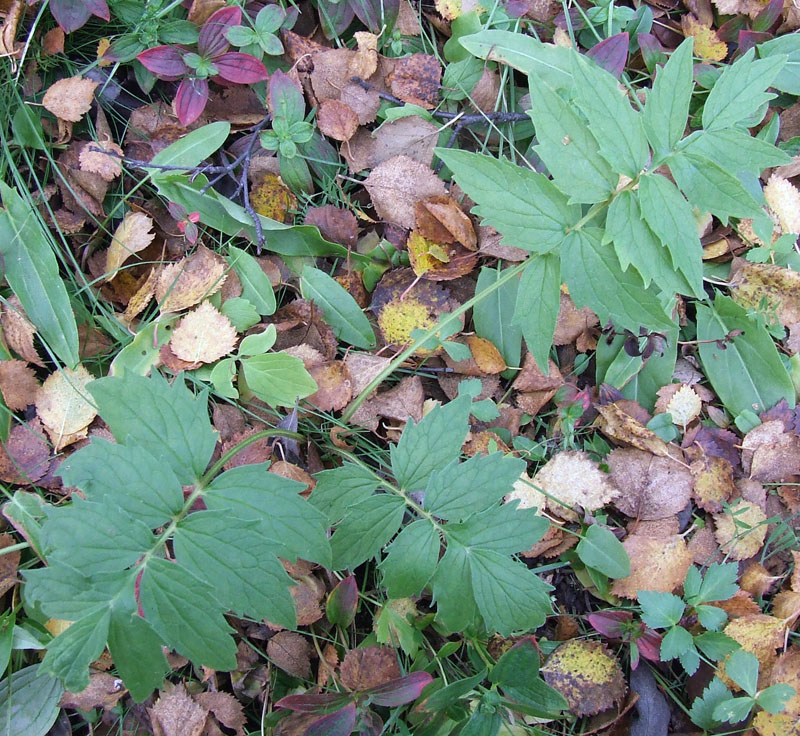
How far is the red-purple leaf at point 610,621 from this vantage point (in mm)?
1737

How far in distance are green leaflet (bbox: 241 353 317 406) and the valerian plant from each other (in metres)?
0.63

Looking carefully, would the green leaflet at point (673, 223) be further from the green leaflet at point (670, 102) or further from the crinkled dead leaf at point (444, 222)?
the crinkled dead leaf at point (444, 222)

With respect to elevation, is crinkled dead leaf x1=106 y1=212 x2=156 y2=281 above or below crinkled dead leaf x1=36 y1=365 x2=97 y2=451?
above

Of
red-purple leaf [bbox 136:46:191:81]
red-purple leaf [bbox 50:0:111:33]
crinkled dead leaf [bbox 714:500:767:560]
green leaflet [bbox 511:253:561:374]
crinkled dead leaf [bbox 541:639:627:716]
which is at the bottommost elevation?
crinkled dead leaf [bbox 541:639:627:716]

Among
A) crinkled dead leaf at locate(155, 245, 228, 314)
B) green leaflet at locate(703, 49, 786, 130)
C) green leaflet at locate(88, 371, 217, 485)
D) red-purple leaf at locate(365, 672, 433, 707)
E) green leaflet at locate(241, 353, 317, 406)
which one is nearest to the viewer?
green leaflet at locate(88, 371, 217, 485)

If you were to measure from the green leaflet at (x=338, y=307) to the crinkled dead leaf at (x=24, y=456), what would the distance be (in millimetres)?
851

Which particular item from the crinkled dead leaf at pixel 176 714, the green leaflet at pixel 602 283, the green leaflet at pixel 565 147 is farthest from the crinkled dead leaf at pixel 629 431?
the crinkled dead leaf at pixel 176 714

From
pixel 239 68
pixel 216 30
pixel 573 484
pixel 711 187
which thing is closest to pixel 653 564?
pixel 573 484

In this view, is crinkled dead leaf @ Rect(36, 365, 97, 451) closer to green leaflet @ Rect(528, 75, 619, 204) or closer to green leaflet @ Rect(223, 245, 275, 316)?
green leaflet @ Rect(223, 245, 275, 316)

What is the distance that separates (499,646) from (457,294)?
1.05 meters

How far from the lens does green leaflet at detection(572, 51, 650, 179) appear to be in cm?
138

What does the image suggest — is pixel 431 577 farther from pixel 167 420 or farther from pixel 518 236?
pixel 518 236

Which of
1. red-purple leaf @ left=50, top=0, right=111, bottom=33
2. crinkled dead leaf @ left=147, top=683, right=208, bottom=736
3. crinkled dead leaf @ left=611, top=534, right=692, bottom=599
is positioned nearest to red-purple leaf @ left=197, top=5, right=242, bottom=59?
red-purple leaf @ left=50, top=0, right=111, bottom=33

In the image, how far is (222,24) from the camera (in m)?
1.86
